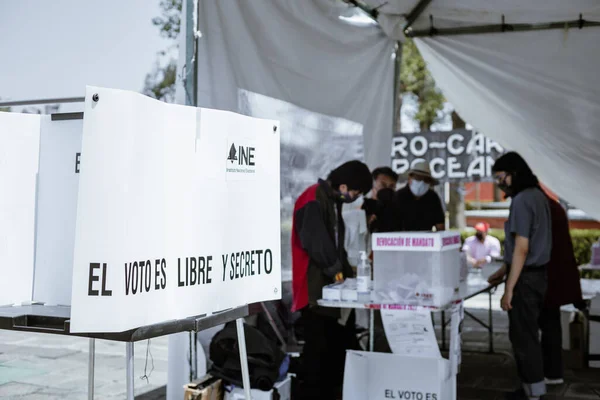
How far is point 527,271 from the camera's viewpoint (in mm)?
4402

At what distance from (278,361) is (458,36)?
347cm

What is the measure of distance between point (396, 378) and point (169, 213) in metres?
2.43

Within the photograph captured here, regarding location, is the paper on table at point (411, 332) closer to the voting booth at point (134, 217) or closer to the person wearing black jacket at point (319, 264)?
the person wearing black jacket at point (319, 264)

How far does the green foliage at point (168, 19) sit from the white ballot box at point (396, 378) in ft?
7.84

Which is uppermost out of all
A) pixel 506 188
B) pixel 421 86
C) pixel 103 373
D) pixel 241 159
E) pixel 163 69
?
pixel 421 86

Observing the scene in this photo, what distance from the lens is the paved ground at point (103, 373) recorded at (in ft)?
15.1

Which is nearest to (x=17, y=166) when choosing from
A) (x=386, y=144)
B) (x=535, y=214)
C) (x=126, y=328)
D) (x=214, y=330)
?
(x=126, y=328)

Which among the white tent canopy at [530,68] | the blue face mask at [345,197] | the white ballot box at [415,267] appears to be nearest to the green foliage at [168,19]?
the blue face mask at [345,197]

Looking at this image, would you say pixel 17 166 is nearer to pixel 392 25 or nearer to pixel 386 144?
pixel 392 25

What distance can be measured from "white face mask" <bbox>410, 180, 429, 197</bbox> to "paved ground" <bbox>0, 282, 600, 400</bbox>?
1.56 meters

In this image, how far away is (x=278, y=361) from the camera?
3.98 metres

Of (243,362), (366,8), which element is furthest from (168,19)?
(243,362)

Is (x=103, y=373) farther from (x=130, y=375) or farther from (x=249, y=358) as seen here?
(x=130, y=375)

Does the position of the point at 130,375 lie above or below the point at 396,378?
above
